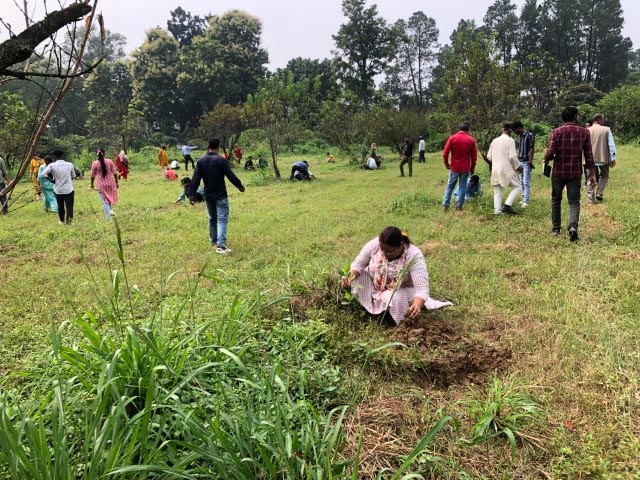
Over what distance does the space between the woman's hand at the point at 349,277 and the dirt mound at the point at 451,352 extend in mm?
567

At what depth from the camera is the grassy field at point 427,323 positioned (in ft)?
7.31

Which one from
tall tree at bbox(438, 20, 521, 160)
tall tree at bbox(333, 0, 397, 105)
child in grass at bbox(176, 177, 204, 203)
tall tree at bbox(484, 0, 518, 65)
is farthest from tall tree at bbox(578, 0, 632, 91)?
child in grass at bbox(176, 177, 204, 203)

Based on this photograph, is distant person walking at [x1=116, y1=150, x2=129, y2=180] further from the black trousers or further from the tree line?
the black trousers

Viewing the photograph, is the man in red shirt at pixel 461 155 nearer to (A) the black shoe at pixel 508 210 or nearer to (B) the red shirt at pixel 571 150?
(A) the black shoe at pixel 508 210

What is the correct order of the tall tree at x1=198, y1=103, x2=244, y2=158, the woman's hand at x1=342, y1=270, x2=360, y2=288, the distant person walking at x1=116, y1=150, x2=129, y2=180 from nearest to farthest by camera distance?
the woman's hand at x1=342, y1=270, x2=360, y2=288 → the distant person walking at x1=116, y1=150, x2=129, y2=180 → the tall tree at x1=198, y1=103, x2=244, y2=158

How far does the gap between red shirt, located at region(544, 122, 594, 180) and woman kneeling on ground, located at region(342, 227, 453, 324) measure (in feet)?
9.37

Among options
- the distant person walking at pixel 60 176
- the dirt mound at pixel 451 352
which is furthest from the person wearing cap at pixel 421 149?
the dirt mound at pixel 451 352

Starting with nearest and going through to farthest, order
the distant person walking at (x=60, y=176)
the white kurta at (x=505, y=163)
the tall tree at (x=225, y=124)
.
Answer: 1. the white kurta at (x=505, y=163)
2. the distant person walking at (x=60, y=176)
3. the tall tree at (x=225, y=124)

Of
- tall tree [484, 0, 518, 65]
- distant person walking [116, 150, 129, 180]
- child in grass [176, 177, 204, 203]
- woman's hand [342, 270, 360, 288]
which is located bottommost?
woman's hand [342, 270, 360, 288]

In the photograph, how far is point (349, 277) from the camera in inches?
145

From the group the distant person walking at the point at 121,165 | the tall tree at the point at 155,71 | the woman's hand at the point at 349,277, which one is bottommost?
the woman's hand at the point at 349,277

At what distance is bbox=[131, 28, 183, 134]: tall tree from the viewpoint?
36.1 metres

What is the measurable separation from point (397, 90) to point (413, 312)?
4582 cm

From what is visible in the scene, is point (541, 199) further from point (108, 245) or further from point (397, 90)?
point (397, 90)
